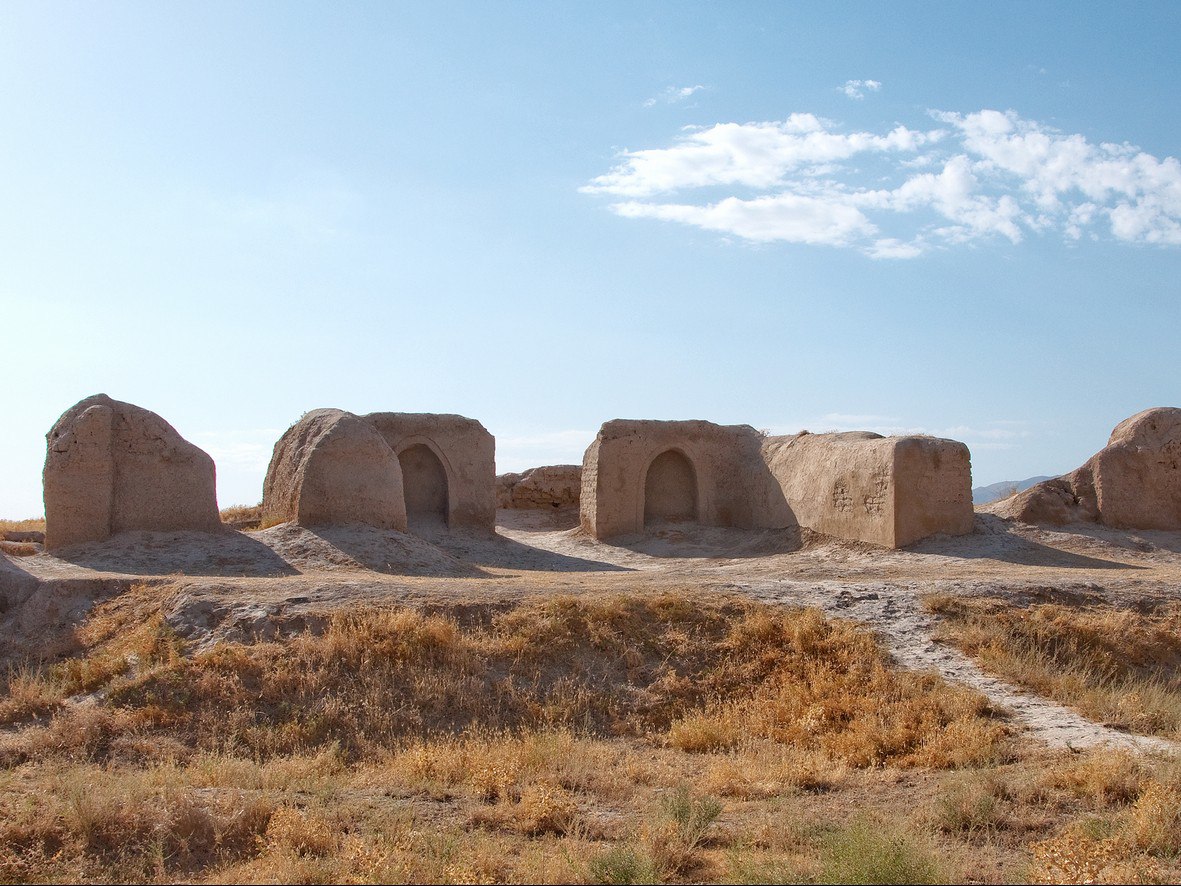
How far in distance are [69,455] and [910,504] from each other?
12.0 m

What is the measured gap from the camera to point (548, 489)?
2581 cm

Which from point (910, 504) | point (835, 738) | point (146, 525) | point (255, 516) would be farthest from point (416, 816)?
point (255, 516)

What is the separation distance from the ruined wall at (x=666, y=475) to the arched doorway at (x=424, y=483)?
3.06 meters

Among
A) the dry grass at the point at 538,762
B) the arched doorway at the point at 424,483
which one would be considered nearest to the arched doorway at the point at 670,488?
the arched doorway at the point at 424,483

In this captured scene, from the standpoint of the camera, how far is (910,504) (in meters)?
15.9

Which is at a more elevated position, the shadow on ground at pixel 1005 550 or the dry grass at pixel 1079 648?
the shadow on ground at pixel 1005 550

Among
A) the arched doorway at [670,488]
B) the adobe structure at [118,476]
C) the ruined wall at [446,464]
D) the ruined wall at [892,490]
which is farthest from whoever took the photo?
the arched doorway at [670,488]

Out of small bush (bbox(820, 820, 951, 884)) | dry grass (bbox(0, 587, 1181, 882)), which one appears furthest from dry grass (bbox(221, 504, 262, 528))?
small bush (bbox(820, 820, 951, 884))

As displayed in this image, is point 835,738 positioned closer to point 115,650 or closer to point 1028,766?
point 1028,766

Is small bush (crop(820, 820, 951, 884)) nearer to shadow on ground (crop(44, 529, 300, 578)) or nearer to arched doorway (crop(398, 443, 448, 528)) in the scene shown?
shadow on ground (crop(44, 529, 300, 578))

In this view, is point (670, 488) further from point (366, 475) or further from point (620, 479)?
point (366, 475)

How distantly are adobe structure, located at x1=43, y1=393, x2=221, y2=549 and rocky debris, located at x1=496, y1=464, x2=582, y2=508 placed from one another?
1189cm

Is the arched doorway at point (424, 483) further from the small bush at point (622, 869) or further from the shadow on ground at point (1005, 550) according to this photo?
the small bush at point (622, 869)

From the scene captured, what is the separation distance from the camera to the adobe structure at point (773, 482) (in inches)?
630
